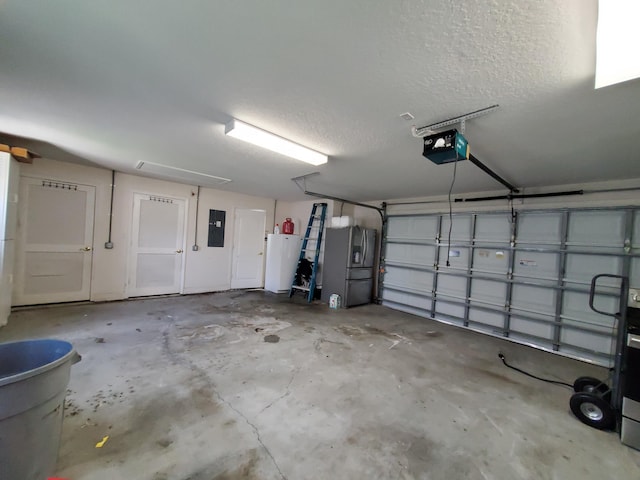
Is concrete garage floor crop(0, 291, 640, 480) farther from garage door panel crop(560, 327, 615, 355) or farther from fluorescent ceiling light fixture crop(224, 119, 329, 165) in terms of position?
fluorescent ceiling light fixture crop(224, 119, 329, 165)

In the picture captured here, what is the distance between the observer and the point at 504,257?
4.31 metres

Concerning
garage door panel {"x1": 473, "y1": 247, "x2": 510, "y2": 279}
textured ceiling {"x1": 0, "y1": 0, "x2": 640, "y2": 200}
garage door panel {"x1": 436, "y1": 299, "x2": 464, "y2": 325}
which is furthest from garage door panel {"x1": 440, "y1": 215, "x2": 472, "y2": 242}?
textured ceiling {"x1": 0, "y1": 0, "x2": 640, "y2": 200}

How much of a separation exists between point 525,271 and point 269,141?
14.6ft

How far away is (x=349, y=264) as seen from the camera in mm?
5398

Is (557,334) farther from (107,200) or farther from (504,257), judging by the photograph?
(107,200)

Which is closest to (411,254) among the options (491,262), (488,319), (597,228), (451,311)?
(451,311)

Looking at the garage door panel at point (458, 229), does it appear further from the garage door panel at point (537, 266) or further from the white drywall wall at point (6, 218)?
the white drywall wall at point (6, 218)

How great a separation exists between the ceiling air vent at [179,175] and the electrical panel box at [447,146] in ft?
12.6

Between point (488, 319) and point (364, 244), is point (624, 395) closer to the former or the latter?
point (488, 319)

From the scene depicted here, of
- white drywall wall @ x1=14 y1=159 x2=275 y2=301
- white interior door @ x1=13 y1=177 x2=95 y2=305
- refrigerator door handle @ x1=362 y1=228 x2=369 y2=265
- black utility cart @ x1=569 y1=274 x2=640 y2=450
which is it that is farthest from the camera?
refrigerator door handle @ x1=362 y1=228 x2=369 y2=265

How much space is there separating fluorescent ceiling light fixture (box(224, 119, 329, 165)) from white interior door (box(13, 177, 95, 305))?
394cm

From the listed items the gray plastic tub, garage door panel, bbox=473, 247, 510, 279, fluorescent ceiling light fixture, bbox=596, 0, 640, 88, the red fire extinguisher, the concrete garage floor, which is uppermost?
fluorescent ceiling light fixture, bbox=596, 0, 640, 88

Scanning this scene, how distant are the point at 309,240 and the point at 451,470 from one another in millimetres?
5498

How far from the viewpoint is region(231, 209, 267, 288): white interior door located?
6.53m
